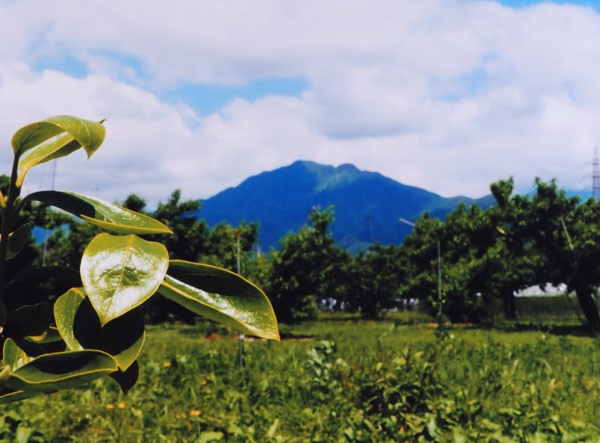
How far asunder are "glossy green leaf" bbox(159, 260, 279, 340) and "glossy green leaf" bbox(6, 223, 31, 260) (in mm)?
192

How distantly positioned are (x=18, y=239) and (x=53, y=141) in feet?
0.33

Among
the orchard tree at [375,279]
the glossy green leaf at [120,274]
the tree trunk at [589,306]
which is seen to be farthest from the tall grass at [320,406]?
the orchard tree at [375,279]

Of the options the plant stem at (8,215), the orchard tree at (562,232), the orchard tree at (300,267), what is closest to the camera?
the plant stem at (8,215)

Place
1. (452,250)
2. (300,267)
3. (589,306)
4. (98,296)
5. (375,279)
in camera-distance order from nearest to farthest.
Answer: (98,296)
(300,267)
(589,306)
(452,250)
(375,279)

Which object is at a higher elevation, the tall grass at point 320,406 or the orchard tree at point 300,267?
the orchard tree at point 300,267

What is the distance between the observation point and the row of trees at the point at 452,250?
18.0 meters

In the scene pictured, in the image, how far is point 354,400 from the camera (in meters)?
4.72

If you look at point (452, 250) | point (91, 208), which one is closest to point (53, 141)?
point (91, 208)

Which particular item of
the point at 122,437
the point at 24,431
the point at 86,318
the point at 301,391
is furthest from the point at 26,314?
the point at 301,391

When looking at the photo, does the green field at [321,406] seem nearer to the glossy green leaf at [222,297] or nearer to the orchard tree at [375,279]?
the glossy green leaf at [222,297]

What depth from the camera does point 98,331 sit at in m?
0.49

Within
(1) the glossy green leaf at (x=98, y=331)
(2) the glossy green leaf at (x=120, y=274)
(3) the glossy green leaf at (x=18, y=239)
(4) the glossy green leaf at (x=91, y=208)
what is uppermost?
(4) the glossy green leaf at (x=91, y=208)

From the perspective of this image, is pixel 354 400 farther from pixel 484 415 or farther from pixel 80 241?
pixel 80 241

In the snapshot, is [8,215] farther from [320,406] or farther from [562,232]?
[562,232]
